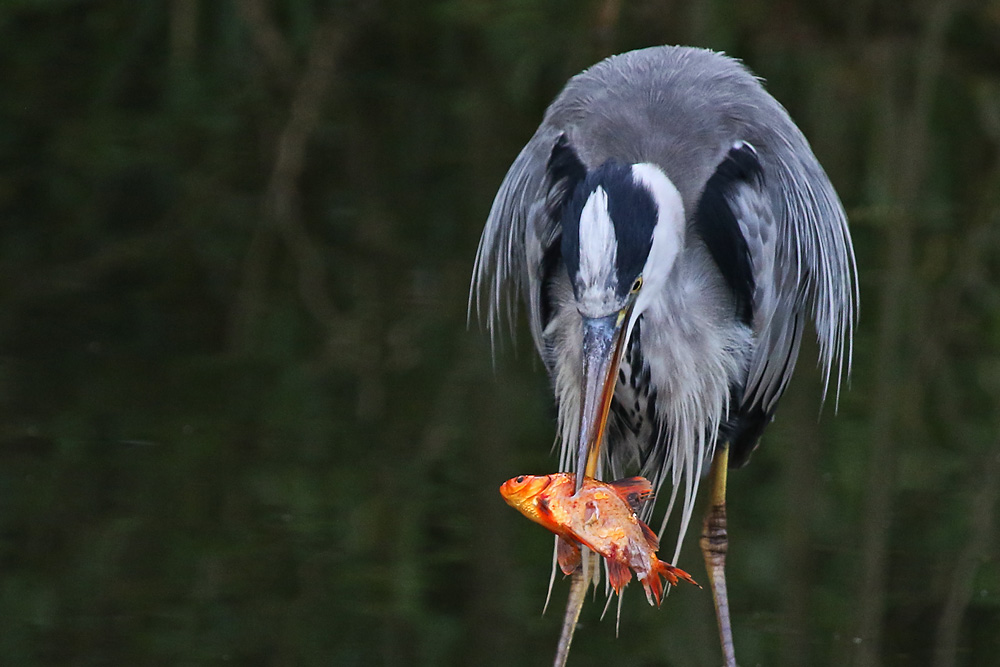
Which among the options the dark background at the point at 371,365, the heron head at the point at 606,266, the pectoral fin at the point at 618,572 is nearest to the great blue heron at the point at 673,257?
the heron head at the point at 606,266

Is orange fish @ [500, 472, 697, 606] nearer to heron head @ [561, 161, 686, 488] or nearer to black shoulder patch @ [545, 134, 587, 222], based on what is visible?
heron head @ [561, 161, 686, 488]

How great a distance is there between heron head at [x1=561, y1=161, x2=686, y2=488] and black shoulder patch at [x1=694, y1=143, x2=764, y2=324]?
0.94 feet

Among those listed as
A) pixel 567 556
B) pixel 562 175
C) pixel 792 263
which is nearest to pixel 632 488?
pixel 567 556

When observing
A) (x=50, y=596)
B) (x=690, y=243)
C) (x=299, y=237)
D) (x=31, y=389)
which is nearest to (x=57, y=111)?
→ (x=299, y=237)

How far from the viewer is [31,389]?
4469mm

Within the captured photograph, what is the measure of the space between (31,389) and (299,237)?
173cm

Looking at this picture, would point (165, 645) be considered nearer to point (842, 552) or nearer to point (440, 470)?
point (440, 470)

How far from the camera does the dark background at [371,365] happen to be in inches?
135

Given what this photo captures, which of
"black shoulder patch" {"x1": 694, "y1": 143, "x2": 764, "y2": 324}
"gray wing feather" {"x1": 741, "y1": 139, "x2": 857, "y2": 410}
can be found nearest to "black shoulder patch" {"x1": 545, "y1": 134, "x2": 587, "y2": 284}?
"black shoulder patch" {"x1": 694, "y1": 143, "x2": 764, "y2": 324}

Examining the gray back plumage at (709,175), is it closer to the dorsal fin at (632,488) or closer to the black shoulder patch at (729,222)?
the black shoulder patch at (729,222)

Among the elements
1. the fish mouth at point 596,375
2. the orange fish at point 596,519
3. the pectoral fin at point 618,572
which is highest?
the fish mouth at point 596,375

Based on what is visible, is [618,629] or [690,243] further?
[618,629]

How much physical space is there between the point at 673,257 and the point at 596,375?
1.20 ft

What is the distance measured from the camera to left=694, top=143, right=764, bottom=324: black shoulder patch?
3049 millimetres
